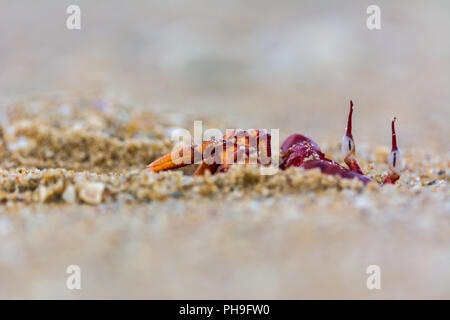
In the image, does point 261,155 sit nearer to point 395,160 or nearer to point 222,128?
point 395,160

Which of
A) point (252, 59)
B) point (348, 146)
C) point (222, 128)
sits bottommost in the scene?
point (348, 146)

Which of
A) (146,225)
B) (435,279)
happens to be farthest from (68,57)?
(435,279)

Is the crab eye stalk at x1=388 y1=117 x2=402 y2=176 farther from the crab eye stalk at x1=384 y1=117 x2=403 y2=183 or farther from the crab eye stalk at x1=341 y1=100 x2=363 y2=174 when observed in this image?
the crab eye stalk at x1=341 y1=100 x2=363 y2=174

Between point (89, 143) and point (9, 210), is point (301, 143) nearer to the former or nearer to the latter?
point (9, 210)

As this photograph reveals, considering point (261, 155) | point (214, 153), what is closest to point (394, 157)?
point (261, 155)

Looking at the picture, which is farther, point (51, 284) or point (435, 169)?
point (435, 169)

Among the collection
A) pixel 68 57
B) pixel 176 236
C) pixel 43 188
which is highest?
pixel 68 57

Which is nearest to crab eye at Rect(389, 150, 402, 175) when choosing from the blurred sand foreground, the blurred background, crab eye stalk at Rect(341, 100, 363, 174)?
the blurred sand foreground

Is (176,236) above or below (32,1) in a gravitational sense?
below
